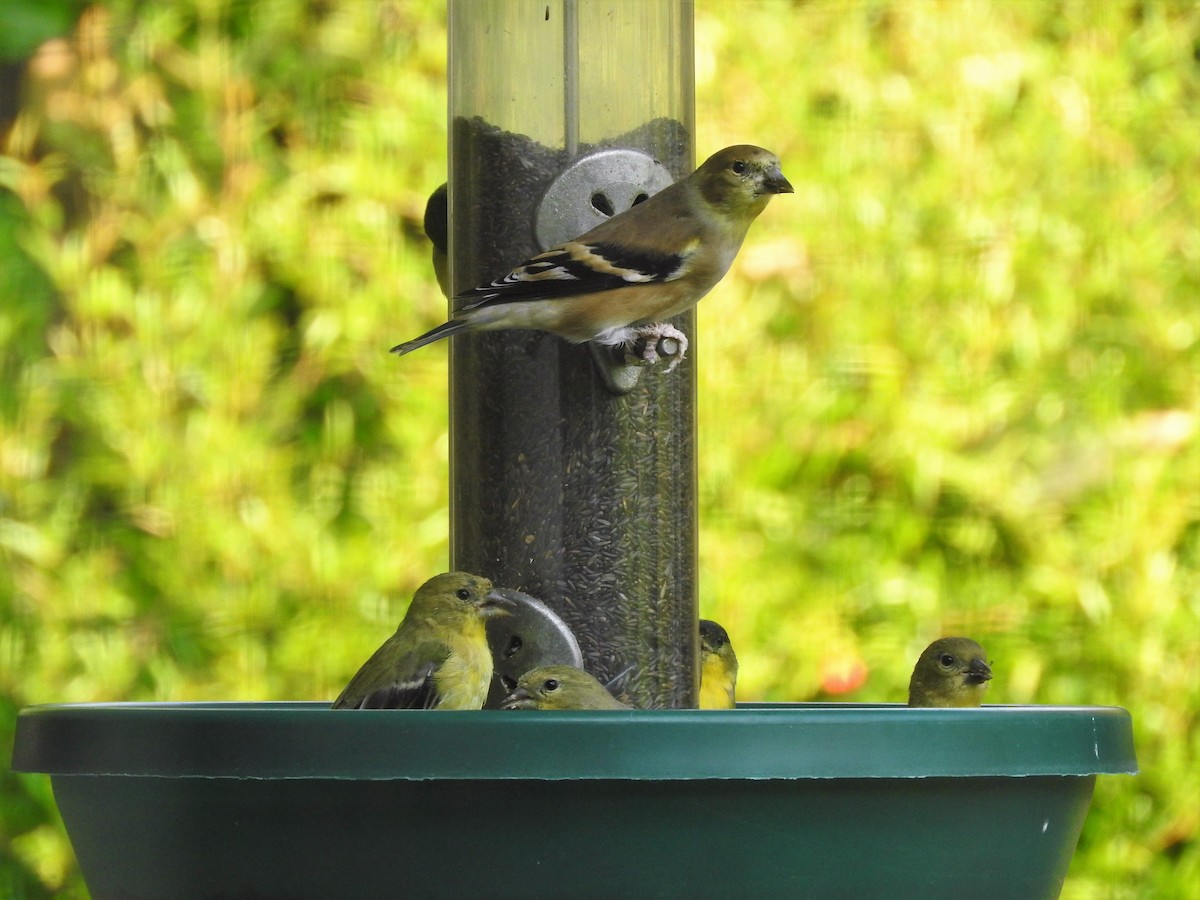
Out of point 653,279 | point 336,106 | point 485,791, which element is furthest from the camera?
point 336,106

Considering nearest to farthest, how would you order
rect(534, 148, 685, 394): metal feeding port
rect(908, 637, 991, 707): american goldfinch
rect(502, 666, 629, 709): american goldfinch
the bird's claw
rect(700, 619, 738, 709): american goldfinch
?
rect(502, 666, 629, 709): american goldfinch < the bird's claw < rect(534, 148, 685, 394): metal feeding port < rect(700, 619, 738, 709): american goldfinch < rect(908, 637, 991, 707): american goldfinch

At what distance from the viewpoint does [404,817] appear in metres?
2.34

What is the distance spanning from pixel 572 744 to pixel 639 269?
1.44m

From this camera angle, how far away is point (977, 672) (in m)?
4.22

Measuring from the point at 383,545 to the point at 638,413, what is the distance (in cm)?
162

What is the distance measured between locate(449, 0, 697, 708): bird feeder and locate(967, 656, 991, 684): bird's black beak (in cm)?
75

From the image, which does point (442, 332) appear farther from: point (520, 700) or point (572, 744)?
point (572, 744)

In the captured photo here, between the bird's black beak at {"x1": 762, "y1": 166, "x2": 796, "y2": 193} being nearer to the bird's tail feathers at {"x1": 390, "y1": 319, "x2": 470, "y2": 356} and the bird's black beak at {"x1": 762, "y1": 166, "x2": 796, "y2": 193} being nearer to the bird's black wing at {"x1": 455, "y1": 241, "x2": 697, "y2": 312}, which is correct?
the bird's black wing at {"x1": 455, "y1": 241, "x2": 697, "y2": 312}

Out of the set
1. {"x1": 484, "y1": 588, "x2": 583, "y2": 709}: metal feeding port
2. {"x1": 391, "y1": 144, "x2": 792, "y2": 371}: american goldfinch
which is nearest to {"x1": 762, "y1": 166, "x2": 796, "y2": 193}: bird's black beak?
{"x1": 391, "y1": 144, "x2": 792, "y2": 371}: american goldfinch

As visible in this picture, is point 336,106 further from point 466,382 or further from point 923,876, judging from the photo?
point 923,876

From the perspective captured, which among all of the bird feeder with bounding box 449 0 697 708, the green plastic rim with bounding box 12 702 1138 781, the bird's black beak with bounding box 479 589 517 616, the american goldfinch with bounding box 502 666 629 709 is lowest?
the american goldfinch with bounding box 502 666 629 709

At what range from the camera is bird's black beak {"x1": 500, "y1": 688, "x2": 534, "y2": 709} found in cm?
326

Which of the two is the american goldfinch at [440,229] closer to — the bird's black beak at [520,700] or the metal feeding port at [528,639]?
the metal feeding port at [528,639]

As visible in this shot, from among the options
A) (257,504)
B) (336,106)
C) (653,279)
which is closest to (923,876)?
(653,279)
